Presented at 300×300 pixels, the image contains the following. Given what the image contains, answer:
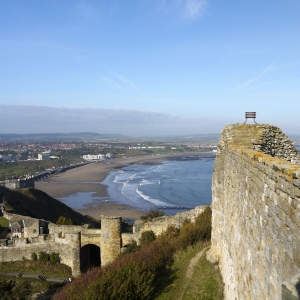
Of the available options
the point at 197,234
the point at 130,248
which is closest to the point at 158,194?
the point at 130,248

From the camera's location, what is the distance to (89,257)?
28.1 meters

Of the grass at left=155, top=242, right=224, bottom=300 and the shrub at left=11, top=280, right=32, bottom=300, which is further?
the shrub at left=11, top=280, right=32, bottom=300

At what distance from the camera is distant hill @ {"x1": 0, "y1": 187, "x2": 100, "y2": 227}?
3955 centimetres

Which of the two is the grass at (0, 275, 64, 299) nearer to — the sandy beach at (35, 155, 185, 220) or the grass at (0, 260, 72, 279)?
the grass at (0, 260, 72, 279)

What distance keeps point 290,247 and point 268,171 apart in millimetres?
1213

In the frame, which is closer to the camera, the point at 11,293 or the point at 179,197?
the point at 11,293

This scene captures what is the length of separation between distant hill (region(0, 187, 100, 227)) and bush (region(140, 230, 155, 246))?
14.4 m

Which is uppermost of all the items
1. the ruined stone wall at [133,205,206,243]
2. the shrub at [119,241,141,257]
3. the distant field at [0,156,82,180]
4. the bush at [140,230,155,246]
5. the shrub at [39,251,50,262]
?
the ruined stone wall at [133,205,206,243]

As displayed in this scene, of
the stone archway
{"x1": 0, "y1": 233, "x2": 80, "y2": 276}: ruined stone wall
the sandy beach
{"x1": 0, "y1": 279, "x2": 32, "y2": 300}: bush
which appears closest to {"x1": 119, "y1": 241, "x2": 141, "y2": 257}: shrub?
the stone archway

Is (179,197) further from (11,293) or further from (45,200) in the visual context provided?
(11,293)

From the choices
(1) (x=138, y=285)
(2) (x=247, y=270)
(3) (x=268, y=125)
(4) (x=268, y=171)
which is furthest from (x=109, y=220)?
(4) (x=268, y=171)

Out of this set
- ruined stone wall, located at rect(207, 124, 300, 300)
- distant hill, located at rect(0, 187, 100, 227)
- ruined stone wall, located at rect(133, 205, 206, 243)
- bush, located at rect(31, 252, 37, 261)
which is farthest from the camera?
distant hill, located at rect(0, 187, 100, 227)

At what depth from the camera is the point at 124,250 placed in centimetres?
2489

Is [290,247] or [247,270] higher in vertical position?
[290,247]
